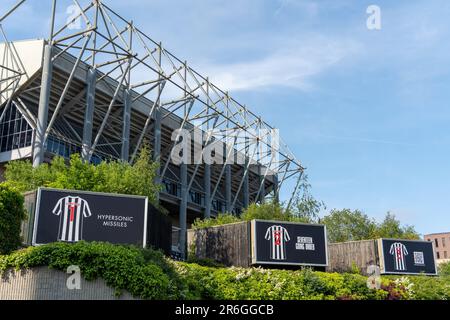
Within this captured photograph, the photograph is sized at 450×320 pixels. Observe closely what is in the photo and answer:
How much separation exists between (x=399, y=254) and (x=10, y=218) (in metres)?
22.5

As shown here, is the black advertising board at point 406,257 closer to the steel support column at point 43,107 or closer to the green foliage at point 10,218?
the green foliage at point 10,218

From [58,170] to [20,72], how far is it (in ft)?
48.5

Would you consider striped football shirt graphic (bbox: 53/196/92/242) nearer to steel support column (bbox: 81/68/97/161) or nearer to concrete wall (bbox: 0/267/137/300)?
concrete wall (bbox: 0/267/137/300)

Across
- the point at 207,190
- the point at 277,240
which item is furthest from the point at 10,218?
the point at 207,190

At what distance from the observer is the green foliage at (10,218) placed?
Answer: 1870 centimetres

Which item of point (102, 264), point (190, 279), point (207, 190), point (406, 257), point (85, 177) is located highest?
point (207, 190)

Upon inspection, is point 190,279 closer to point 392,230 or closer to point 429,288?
point 429,288

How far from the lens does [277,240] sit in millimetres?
26656

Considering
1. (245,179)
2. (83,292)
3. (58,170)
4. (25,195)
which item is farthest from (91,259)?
(245,179)

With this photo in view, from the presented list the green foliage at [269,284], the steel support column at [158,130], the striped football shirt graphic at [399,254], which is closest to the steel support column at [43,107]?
the steel support column at [158,130]

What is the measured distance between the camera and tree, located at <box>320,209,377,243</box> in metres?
48.8

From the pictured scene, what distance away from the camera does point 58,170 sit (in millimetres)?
30859

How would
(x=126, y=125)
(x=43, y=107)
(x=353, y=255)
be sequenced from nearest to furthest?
(x=353, y=255), (x=43, y=107), (x=126, y=125)

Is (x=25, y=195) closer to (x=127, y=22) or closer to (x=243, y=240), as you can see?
(x=243, y=240)
